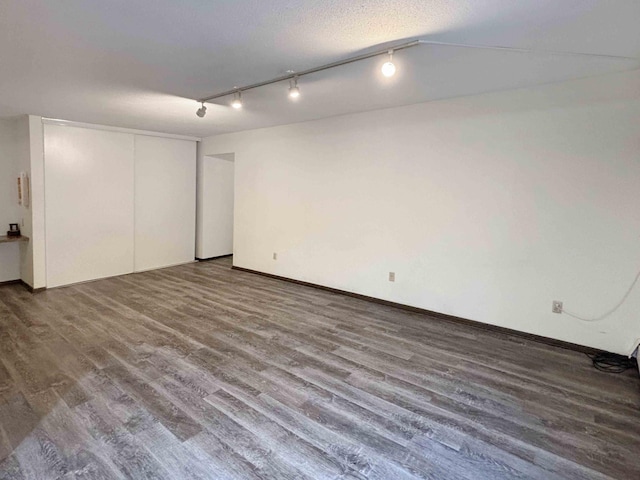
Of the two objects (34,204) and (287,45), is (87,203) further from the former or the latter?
(287,45)

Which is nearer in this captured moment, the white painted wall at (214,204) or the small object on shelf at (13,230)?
the small object on shelf at (13,230)

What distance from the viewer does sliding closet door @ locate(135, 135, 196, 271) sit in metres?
6.11

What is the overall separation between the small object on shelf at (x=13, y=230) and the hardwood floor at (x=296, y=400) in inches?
58.9

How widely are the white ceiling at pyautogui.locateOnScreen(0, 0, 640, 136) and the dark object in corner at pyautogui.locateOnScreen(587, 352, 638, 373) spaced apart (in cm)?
252

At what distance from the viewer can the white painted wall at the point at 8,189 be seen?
5102 mm

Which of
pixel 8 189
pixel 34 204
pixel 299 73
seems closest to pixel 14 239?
pixel 34 204

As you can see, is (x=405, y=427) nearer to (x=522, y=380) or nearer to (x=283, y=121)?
(x=522, y=380)

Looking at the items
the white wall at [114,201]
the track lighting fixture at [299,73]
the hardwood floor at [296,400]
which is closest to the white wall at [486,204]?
the hardwood floor at [296,400]

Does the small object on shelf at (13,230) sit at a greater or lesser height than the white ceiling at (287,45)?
lesser

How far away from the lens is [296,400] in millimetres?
2471

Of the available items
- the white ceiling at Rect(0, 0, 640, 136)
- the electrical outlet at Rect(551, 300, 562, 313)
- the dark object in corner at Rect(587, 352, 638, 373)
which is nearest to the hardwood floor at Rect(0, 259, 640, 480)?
the dark object in corner at Rect(587, 352, 638, 373)

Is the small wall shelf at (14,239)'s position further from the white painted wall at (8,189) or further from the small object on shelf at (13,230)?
the white painted wall at (8,189)

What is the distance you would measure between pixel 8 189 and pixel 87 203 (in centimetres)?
105

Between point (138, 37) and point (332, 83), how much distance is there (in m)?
1.65
